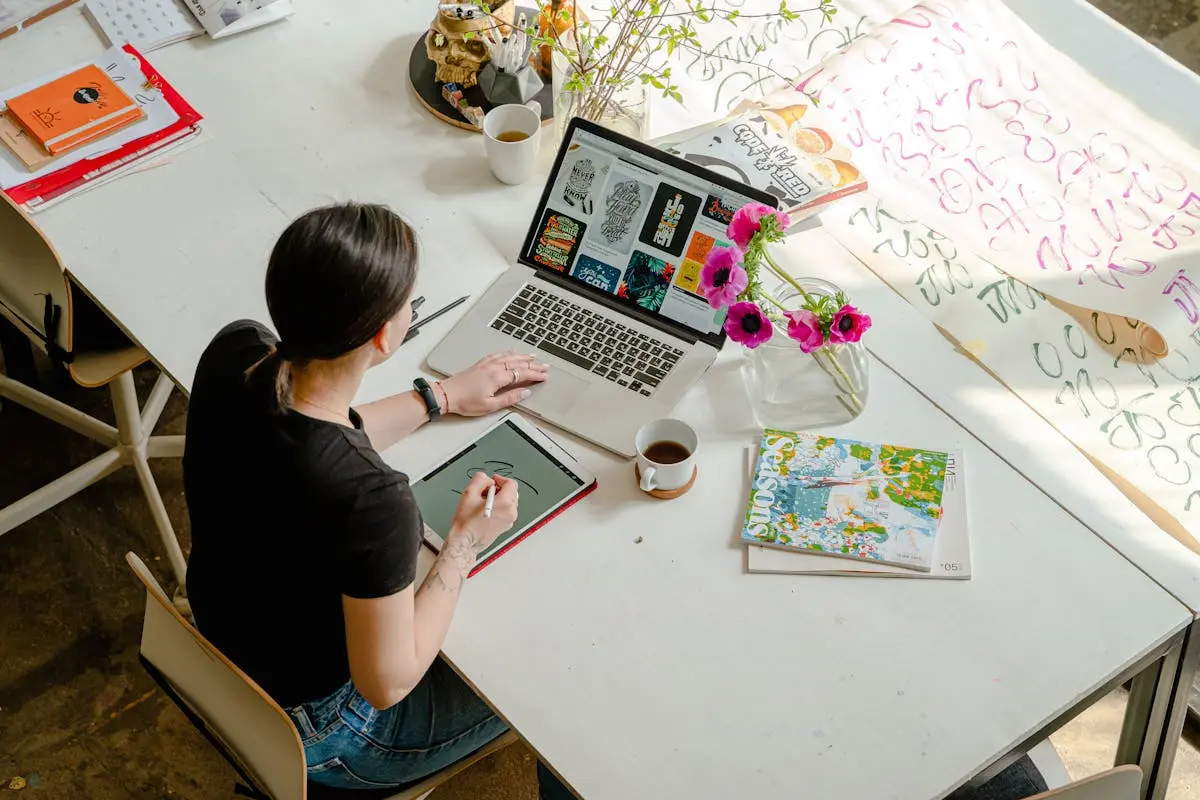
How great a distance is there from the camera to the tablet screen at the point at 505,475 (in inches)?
56.2

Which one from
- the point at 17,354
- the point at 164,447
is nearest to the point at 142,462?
the point at 164,447

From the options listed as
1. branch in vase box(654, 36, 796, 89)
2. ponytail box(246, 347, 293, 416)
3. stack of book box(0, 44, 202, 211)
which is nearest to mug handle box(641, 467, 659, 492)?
ponytail box(246, 347, 293, 416)

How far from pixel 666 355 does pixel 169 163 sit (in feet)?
2.95

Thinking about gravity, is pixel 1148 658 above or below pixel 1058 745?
above

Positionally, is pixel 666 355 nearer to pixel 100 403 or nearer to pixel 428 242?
pixel 428 242

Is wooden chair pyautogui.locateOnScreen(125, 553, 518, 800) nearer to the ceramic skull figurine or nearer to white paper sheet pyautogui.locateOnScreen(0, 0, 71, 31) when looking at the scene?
the ceramic skull figurine

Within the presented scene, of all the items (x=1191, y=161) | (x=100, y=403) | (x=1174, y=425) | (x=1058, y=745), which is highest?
(x=1191, y=161)

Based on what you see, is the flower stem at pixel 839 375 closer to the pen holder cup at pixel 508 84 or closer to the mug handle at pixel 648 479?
the mug handle at pixel 648 479

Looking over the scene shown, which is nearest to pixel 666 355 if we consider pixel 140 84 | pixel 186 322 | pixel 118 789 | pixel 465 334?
pixel 465 334

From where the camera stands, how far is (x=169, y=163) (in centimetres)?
184

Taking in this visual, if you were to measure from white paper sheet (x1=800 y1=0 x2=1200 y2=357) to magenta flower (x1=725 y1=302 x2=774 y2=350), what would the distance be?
1.65 feet

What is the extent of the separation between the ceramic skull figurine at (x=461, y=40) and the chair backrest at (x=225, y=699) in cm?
100

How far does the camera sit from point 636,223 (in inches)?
63.7

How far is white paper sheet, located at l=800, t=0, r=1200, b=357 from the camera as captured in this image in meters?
1.69
